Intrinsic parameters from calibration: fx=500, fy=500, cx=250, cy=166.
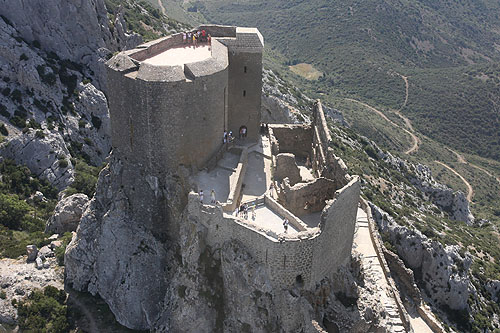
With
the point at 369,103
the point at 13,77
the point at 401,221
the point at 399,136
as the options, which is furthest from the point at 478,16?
the point at 13,77

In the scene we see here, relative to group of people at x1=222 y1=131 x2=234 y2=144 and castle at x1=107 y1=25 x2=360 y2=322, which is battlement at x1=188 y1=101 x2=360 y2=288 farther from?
group of people at x1=222 y1=131 x2=234 y2=144

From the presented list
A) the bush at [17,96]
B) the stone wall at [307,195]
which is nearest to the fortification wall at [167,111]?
the stone wall at [307,195]

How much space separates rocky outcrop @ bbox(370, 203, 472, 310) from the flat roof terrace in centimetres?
1833

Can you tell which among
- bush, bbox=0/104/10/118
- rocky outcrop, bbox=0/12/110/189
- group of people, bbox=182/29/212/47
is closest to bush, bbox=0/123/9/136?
rocky outcrop, bbox=0/12/110/189

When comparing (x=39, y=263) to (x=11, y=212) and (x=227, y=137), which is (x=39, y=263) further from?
(x=227, y=137)

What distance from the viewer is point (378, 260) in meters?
32.3

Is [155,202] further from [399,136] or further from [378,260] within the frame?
[399,136]

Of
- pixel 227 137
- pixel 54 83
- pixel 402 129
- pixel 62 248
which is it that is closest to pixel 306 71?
pixel 402 129

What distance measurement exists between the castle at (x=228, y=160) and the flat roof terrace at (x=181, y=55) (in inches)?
2.6

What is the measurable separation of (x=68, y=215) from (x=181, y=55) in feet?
55.5

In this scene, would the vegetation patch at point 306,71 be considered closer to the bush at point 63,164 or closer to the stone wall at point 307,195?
the bush at point 63,164

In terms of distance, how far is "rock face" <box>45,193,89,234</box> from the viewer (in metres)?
40.0

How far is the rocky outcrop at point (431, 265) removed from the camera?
3891 centimetres

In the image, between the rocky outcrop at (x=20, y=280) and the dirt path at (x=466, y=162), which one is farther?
the dirt path at (x=466, y=162)
